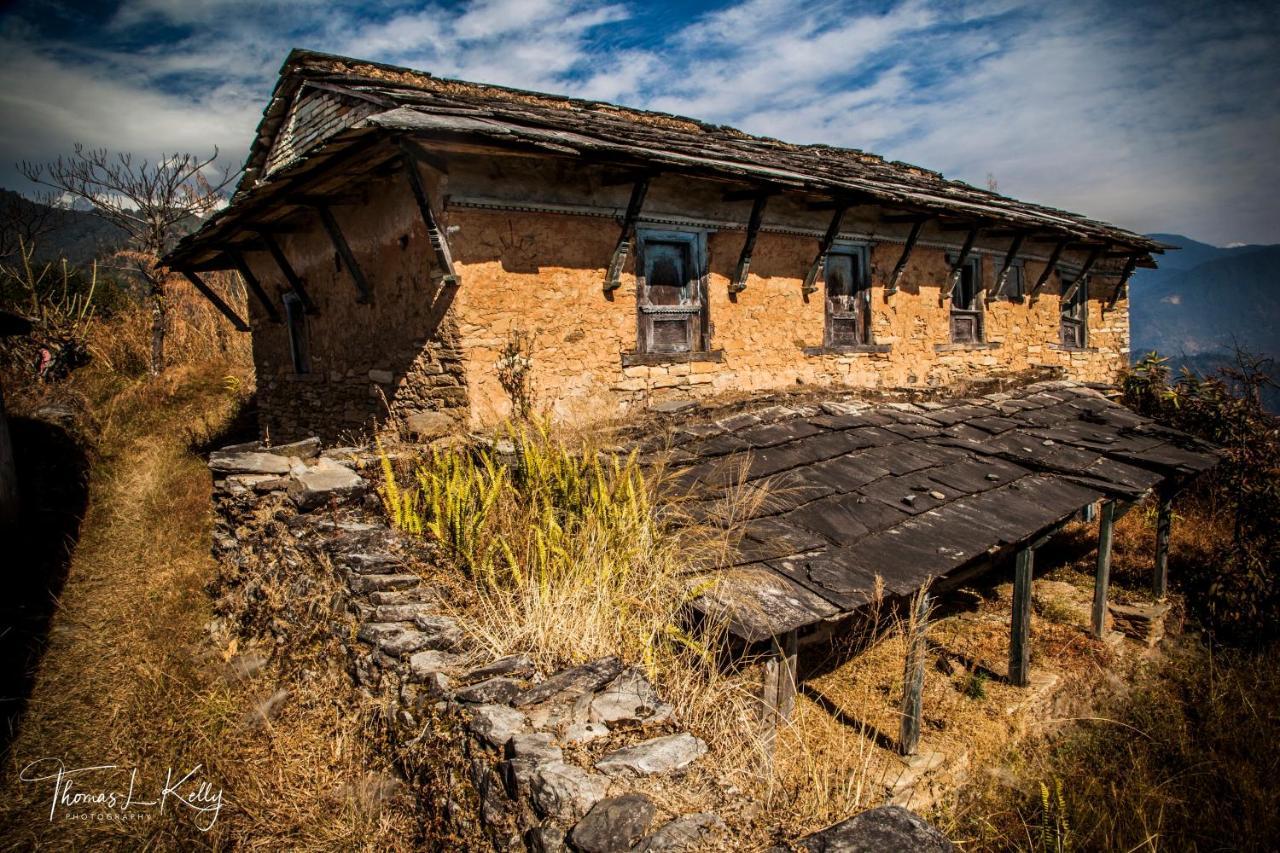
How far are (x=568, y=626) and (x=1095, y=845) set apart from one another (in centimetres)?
363

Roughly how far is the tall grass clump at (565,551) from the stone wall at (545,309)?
77.8 inches

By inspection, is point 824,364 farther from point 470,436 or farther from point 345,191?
point 345,191

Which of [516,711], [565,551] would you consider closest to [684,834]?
[516,711]

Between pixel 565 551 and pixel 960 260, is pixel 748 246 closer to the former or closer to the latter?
pixel 960 260

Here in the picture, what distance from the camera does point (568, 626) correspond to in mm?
2838

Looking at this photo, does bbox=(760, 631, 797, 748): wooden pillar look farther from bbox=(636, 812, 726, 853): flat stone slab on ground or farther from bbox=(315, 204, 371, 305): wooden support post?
bbox=(315, 204, 371, 305): wooden support post

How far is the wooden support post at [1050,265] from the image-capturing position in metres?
10.9

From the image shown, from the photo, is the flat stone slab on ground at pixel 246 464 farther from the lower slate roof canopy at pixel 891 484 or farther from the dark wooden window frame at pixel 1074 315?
the dark wooden window frame at pixel 1074 315

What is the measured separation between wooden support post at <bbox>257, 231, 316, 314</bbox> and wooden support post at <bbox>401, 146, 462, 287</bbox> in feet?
10.2

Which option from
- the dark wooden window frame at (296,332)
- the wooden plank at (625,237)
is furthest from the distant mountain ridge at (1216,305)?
the dark wooden window frame at (296,332)

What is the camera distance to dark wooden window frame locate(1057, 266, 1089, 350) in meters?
12.2

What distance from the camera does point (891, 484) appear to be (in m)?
4.47

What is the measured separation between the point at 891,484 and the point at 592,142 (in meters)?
3.77

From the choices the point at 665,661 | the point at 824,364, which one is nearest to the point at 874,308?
the point at 824,364
